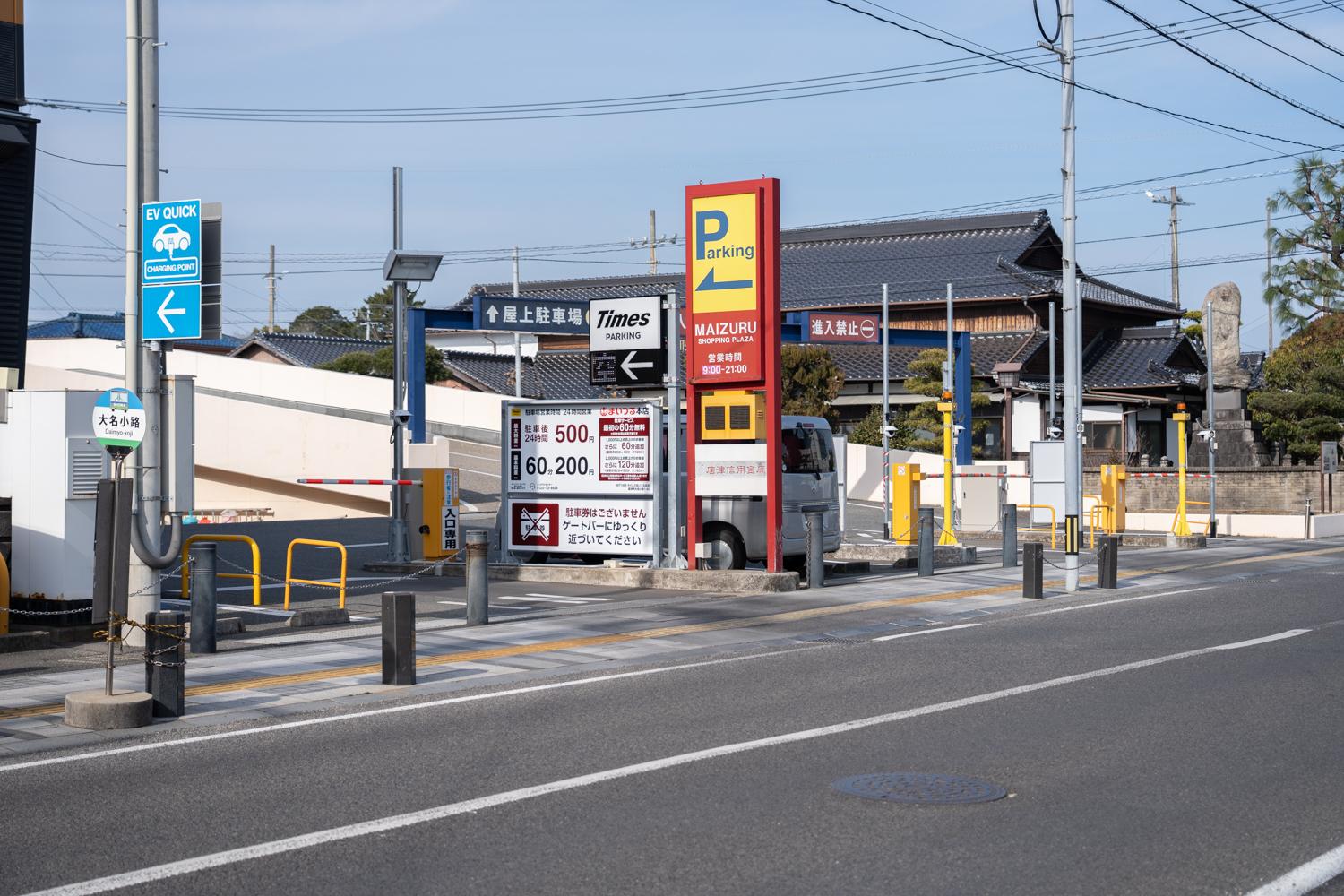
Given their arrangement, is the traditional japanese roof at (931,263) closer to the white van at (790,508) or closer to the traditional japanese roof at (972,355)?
the traditional japanese roof at (972,355)

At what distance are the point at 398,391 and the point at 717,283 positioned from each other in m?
6.13

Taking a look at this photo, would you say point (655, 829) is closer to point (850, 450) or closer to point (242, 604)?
point (242, 604)

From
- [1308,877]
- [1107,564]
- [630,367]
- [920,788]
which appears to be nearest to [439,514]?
[630,367]

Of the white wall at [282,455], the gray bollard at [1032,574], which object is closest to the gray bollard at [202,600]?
the gray bollard at [1032,574]

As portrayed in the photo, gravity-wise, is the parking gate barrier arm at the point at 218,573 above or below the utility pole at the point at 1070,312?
below

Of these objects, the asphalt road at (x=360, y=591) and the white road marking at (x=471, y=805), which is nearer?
the white road marking at (x=471, y=805)

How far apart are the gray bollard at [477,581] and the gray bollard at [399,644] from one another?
3.65 m

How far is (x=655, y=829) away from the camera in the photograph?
21.8ft

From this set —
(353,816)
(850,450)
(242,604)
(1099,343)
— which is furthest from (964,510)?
(353,816)

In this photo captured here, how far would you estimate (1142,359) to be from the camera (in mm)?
53750

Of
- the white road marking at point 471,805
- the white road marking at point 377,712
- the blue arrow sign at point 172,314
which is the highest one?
the blue arrow sign at point 172,314

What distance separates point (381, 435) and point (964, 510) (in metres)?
15.5

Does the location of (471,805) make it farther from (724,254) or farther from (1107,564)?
(1107,564)

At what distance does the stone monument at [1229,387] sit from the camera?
44.1 meters
